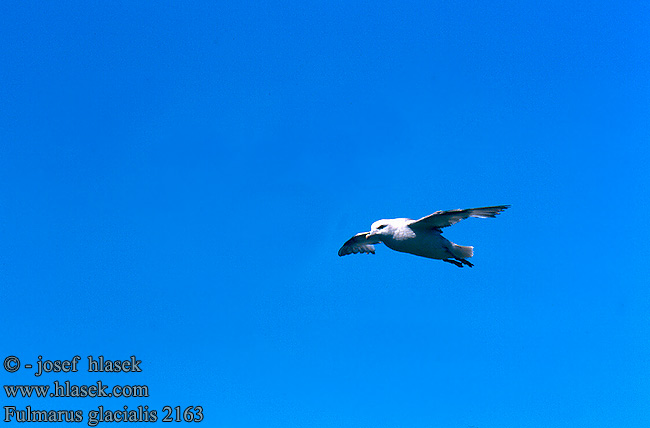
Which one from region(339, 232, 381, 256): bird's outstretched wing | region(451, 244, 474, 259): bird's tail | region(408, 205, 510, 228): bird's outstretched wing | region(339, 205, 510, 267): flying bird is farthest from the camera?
region(339, 232, 381, 256): bird's outstretched wing

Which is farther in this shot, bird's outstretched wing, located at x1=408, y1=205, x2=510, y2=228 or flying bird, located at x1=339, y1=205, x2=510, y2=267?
flying bird, located at x1=339, y1=205, x2=510, y2=267

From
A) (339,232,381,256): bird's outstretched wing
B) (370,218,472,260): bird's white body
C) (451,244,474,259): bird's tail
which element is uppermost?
(339,232,381,256): bird's outstretched wing

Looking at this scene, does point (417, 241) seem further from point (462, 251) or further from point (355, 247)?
point (355, 247)

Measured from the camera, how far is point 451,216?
66.3 feet

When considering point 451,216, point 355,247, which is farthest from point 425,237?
point 355,247

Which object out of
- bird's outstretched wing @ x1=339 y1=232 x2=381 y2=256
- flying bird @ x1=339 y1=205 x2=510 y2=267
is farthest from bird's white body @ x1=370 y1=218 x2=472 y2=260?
bird's outstretched wing @ x1=339 y1=232 x2=381 y2=256

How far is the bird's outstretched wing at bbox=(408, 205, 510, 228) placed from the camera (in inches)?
762

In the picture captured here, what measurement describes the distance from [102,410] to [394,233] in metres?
9.31

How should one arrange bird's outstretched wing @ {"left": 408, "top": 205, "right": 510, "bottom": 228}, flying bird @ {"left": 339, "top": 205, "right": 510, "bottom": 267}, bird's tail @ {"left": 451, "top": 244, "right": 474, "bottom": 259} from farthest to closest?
bird's tail @ {"left": 451, "top": 244, "right": 474, "bottom": 259} < flying bird @ {"left": 339, "top": 205, "right": 510, "bottom": 267} < bird's outstretched wing @ {"left": 408, "top": 205, "right": 510, "bottom": 228}

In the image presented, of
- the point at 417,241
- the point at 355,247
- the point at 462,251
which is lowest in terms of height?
the point at 462,251

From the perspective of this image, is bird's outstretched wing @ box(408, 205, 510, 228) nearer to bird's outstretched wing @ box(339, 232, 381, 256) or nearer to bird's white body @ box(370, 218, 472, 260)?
bird's white body @ box(370, 218, 472, 260)

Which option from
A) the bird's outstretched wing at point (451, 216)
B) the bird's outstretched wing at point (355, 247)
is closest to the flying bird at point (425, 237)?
the bird's outstretched wing at point (451, 216)

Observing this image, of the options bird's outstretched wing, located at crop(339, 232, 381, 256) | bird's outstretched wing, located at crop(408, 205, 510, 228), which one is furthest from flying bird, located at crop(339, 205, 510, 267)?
bird's outstretched wing, located at crop(339, 232, 381, 256)

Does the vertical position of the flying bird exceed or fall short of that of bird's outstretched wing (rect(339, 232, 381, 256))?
it falls short
